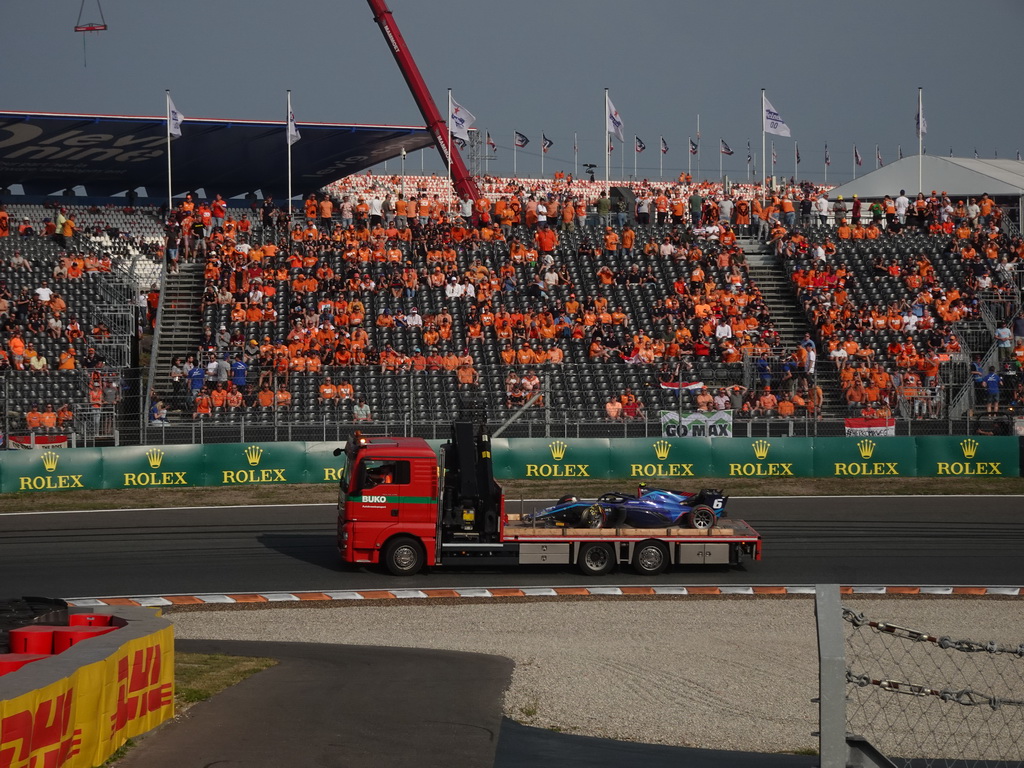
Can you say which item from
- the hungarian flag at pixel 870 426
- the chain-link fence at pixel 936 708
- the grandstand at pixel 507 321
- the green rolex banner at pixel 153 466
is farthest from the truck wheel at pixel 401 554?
the hungarian flag at pixel 870 426

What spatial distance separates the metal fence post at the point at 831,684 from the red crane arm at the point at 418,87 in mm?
44215

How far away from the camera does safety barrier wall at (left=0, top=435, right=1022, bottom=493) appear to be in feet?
94.9

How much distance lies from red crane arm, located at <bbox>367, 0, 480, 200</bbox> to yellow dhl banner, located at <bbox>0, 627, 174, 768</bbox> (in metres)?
40.3

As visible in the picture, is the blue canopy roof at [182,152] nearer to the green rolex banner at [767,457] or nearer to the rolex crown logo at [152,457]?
the rolex crown logo at [152,457]

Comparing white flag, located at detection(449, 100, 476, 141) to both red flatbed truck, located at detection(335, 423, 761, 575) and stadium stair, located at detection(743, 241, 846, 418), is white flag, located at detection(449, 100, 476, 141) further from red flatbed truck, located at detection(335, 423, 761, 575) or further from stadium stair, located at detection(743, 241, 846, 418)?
red flatbed truck, located at detection(335, 423, 761, 575)

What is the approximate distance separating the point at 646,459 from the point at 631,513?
1023cm

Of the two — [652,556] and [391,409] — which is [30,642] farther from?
[391,409]

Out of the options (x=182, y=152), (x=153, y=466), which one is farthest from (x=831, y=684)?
(x=182, y=152)

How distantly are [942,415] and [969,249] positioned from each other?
35.6ft

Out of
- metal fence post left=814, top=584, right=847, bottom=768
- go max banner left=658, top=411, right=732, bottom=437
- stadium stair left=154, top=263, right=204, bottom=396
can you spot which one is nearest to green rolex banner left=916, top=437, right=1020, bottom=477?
go max banner left=658, top=411, right=732, bottom=437

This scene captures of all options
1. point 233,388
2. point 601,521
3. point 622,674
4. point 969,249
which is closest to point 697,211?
point 969,249

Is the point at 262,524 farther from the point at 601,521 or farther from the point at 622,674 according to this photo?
the point at 622,674

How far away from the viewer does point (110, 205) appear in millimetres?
52656

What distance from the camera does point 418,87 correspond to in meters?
50.1
